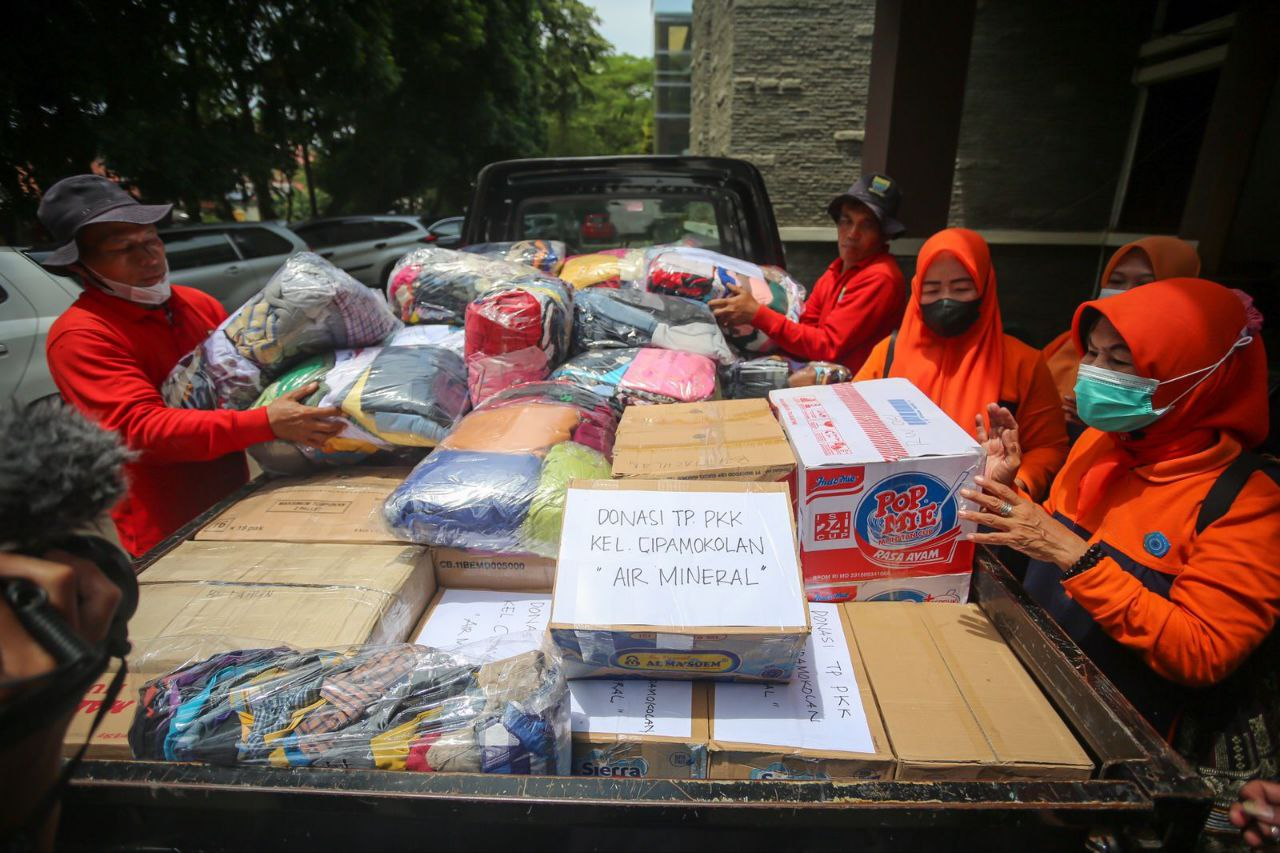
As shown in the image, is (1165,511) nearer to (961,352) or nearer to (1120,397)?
(1120,397)

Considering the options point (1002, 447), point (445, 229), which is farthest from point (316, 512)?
point (445, 229)

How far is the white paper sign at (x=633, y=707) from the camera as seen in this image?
1.16 m

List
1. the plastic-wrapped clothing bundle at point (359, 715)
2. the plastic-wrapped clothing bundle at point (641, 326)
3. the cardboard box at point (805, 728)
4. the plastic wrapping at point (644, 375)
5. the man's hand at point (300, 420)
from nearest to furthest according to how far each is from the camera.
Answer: the plastic-wrapped clothing bundle at point (359, 715), the cardboard box at point (805, 728), the man's hand at point (300, 420), the plastic wrapping at point (644, 375), the plastic-wrapped clothing bundle at point (641, 326)

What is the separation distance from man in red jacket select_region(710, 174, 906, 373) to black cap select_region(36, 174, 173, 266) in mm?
2069

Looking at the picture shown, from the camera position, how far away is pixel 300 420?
1.92m

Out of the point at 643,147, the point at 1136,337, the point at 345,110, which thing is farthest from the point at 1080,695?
the point at 643,147

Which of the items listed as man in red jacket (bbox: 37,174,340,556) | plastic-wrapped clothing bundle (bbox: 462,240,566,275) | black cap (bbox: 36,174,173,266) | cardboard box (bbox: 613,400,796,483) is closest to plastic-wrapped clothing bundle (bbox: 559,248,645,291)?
plastic-wrapped clothing bundle (bbox: 462,240,566,275)

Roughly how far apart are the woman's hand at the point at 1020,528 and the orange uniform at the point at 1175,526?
0.07m

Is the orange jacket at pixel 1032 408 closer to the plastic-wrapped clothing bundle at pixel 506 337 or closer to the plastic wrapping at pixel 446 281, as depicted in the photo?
the plastic-wrapped clothing bundle at pixel 506 337

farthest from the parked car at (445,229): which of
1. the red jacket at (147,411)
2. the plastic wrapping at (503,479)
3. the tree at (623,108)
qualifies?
the tree at (623,108)

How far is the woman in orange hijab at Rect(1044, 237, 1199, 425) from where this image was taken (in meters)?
2.49

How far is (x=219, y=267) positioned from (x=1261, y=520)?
989cm

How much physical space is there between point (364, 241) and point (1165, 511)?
1257 centimetres

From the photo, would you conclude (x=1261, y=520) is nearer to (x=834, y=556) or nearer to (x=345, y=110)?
(x=834, y=556)
